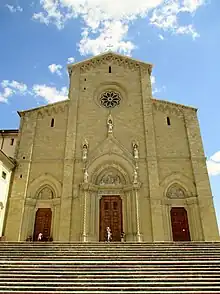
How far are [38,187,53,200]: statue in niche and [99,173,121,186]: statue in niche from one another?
3.63m

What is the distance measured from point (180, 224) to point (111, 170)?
19.5 feet

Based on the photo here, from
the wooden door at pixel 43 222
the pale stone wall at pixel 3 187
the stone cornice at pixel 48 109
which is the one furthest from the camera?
the stone cornice at pixel 48 109

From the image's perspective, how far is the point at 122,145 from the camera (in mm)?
19484

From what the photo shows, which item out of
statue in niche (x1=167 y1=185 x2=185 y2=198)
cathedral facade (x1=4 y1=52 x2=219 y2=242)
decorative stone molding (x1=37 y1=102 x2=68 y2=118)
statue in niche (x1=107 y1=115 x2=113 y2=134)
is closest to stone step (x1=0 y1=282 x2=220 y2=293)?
cathedral facade (x1=4 y1=52 x2=219 y2=242)

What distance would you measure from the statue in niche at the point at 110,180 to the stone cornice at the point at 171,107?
664 centimetres

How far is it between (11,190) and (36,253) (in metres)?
8.71

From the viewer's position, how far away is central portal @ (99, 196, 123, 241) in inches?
680

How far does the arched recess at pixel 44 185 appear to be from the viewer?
18.4m

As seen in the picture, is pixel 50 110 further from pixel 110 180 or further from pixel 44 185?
pixel 110 180

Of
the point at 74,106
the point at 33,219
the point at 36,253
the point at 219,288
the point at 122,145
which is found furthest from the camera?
the point at 74,106

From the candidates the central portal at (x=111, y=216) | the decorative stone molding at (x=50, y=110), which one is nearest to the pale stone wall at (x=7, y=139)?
the decorative stone molding at (x=50, y=110)

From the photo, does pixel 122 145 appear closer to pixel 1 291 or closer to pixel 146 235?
pixel 146 235

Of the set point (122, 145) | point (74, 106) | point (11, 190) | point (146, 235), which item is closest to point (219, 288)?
point (146, 235)

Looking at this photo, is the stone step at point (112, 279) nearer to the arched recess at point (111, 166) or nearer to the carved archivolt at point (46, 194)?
the carved archivolt at point (46, 194)
